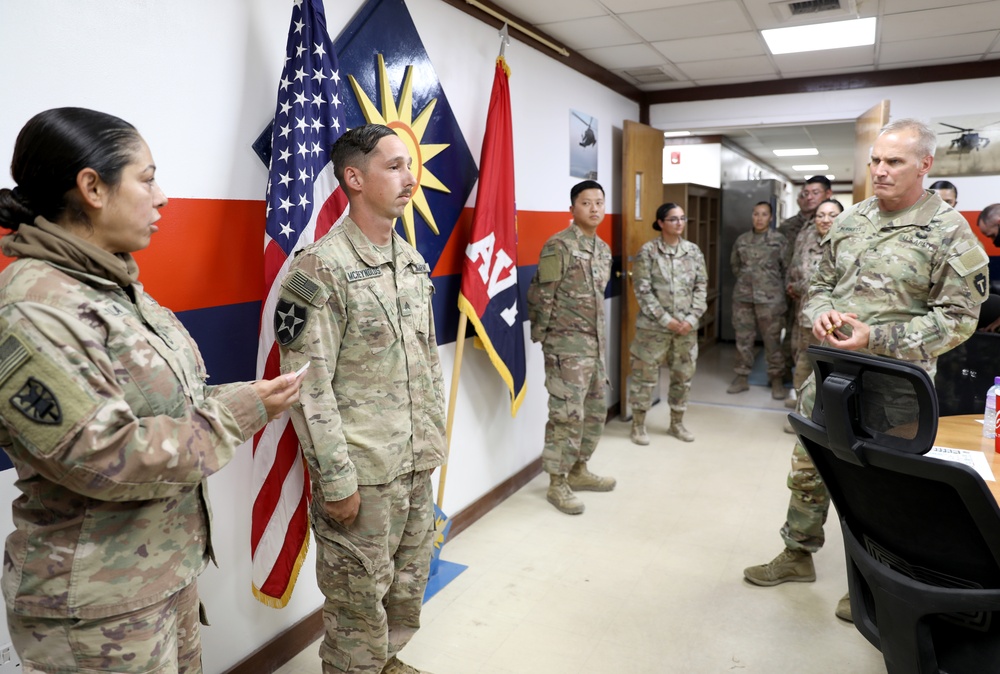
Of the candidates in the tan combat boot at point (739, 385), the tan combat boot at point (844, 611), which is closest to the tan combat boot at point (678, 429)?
the tan combat boot at point (739, 385)

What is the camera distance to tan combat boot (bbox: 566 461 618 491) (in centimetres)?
392

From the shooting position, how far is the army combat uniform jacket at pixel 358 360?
178 cm

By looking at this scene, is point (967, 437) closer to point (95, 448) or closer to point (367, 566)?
point (367, 566)

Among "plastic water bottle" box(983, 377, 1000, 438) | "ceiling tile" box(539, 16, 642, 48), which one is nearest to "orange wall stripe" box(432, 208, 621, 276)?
"ceiling tile" box(539, 16, 642, 48)

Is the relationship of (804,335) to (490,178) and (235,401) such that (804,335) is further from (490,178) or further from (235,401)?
(235,401)

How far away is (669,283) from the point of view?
4.72m

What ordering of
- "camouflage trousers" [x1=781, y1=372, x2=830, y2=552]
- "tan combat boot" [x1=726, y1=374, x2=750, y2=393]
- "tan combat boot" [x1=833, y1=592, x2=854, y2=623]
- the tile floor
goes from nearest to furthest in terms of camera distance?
the tile floor
"tan combat boot" [x1=833, y1=592, x2=854, y2=623]
"camouflage trousers" [x1=781, y1=372, x2=830, y2=552]
"tan combat boot" [x1=726, y1=374, x2=750, y2=393]

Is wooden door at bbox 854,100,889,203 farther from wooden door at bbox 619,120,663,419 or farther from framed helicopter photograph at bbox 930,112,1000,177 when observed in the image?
wooden door at bbox 619,120,663,419

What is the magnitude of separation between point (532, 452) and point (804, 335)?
8.13 feet

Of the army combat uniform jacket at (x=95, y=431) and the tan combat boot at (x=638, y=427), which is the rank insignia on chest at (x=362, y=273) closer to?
the army combat uniform jacket at (x=95, y=431)

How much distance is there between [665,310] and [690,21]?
1.81 m

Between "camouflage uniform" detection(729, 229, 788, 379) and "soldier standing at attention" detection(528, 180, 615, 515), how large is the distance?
9.41 feet

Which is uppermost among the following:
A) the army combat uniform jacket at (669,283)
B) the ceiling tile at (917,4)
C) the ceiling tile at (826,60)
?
the ceiling tile at (917,4)

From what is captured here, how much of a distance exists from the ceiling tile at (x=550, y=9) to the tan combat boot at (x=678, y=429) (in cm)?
272
